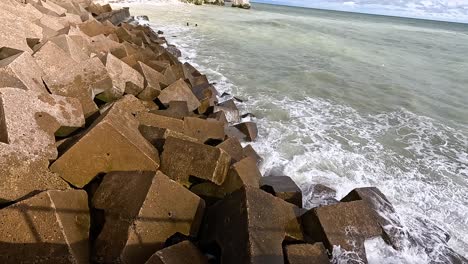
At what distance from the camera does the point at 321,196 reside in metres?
4.75

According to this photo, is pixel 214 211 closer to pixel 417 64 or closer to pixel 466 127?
pixel 466 127

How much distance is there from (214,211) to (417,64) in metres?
17.2

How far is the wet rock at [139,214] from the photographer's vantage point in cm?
271

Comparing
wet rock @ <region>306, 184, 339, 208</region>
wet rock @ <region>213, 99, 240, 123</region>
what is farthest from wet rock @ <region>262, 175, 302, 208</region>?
wet rock @ <region>213, 99, 240, 123</region>

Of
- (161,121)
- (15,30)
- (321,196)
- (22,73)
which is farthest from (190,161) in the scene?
(15,30)

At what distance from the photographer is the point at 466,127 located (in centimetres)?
855

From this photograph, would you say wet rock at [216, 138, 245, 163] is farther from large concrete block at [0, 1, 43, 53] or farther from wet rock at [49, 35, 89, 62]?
large concrete block at [0, 1, 43, 53]

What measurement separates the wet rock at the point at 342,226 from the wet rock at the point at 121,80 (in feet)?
12.0

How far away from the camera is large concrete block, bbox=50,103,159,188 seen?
10.6 feet

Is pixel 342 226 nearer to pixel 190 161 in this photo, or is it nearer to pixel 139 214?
pixel 190 161

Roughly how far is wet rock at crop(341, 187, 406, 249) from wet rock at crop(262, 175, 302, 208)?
2.23 ft

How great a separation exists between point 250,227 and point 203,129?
2.43m

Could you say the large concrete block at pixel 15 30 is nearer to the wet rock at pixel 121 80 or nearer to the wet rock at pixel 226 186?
the wet rock at pixel 121 80

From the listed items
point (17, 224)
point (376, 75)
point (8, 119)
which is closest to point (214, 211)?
point (17, 224)
